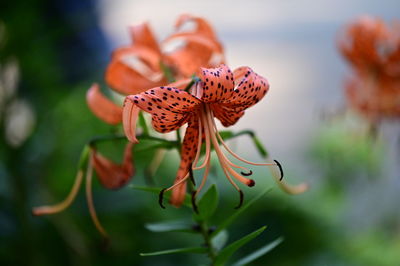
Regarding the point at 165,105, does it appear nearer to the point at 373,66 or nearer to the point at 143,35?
the point at 143,35

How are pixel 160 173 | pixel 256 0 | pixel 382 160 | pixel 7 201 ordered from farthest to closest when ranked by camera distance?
pixel 256 0 → pixel 382 160 → pixel 160 173 → pixel 7 201

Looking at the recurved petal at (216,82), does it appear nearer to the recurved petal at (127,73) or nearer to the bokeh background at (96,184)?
the recurved petal at (127,73)

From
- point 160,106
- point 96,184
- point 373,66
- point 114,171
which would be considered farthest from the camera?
point 96,184

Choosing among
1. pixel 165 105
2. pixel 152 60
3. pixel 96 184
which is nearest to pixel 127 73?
pixel 152 60

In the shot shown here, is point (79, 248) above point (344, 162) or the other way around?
above

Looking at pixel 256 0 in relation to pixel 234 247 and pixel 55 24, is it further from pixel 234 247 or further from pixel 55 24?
pixel 234 247

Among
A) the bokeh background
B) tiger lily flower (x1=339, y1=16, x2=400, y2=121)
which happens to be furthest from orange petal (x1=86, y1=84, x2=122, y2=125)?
tiger lily flower (x1=339, y1=16, x2=400, y2=121)

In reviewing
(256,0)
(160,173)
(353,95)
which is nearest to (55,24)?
(160,173)
